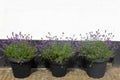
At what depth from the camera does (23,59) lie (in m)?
4.77

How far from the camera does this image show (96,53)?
4.80m

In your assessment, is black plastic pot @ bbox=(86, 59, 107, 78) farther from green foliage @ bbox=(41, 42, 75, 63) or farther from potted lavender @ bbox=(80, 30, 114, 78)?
green foliage @ bbox=(41, 42, 75, 63)

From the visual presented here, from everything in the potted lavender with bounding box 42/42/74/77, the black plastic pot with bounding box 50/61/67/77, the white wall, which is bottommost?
the black plastic pot with bounding box 50/61/67/77

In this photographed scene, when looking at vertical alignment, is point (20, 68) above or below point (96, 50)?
below

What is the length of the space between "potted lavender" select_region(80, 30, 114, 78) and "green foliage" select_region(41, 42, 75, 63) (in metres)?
0.31

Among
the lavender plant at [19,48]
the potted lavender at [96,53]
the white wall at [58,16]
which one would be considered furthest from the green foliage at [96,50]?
the lavender plant at [19,48]

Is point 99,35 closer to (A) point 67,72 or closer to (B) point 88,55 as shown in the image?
(B) point 88,55

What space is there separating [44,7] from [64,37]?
2.42ft

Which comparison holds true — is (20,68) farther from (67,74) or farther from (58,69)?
(67,74)

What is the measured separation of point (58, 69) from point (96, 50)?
806 millimetres

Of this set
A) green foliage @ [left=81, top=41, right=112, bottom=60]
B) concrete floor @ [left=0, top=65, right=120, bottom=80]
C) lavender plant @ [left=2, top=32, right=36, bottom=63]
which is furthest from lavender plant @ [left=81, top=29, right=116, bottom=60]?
lavender plant @ [left=2, top=32, right=36, bottom=63]

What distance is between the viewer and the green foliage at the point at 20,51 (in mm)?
4746

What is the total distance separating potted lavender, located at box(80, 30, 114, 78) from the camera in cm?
481

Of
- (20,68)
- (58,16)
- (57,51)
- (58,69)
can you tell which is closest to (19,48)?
(20,68)
